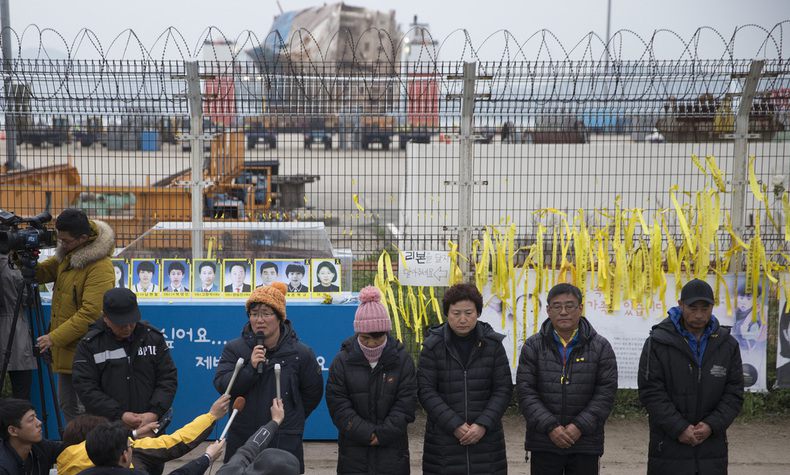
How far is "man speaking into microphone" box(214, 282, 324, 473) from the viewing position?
5.14 metres

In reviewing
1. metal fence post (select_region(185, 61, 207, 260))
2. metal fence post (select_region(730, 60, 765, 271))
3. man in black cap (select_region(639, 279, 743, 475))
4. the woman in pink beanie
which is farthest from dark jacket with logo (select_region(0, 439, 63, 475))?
metal fence post (select_region(730, 60, 765, 271))

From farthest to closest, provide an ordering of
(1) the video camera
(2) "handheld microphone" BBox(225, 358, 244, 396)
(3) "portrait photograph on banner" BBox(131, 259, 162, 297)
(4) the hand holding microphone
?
(3) "portrait photograph on banner" BBox(131, 259, 162, 297)
(1) the video camera
(4) the hand holding microphone
(2) "handheld microphone" BBox(225, 358, 244, 396)

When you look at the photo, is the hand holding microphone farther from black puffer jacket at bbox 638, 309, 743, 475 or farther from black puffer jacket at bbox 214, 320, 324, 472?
black puffer jacket at bbox 638, 309, 743, 475

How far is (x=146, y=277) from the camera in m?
7.18


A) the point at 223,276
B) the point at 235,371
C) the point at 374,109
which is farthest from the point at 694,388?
the point at 223,276

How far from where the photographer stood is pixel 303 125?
7.65 m

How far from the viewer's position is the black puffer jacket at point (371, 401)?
5.29 meters

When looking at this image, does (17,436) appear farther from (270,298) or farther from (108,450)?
(270,298)

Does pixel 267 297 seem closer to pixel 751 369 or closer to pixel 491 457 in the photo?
pixel 491 457

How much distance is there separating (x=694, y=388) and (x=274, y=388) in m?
2.54

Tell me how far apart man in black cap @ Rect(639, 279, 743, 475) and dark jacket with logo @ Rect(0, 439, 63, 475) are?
136 inches

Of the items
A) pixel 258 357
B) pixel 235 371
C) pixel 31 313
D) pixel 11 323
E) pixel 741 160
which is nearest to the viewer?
pixel 235 371

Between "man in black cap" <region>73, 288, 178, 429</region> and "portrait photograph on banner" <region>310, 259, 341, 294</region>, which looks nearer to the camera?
"man in black cap" <region>73, 288, 178, 429</region>

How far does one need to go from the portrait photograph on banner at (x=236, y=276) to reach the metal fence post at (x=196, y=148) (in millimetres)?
445
